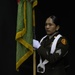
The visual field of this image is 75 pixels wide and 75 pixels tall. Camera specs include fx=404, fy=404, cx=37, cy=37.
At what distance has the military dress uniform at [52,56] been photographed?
4645 millimetres

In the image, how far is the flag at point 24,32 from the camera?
483 centimetres

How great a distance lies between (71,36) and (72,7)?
474 millimetres

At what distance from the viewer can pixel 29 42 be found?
4824 millimetres

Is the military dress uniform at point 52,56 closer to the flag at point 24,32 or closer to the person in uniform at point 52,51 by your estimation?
the person in uniform at point 52,51

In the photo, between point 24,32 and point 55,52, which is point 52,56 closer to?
point 55,52

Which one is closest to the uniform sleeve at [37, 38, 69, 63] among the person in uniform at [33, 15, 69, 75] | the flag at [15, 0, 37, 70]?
the person in uniform at [33, 15, 69, 75]

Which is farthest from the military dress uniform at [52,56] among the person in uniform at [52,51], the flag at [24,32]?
the flag at [24,32]

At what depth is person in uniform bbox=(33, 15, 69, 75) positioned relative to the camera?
4.65 metres

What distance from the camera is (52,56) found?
15.3 ft

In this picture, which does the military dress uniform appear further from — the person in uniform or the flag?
the flag

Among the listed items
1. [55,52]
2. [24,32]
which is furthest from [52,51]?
[24,32]

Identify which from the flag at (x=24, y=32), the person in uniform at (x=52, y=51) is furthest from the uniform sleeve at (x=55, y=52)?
the flag at (x=24, y=32)

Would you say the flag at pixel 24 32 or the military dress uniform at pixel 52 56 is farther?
the flag at pixel 24 32
